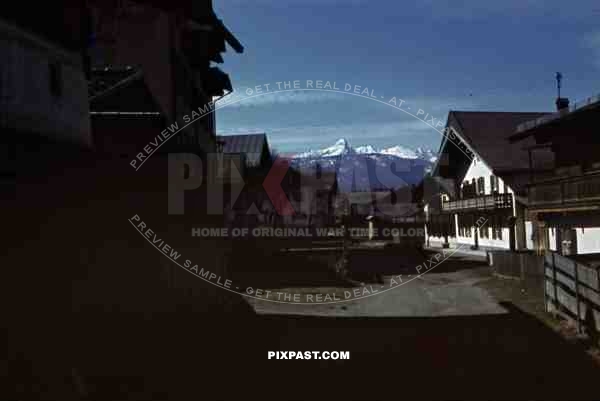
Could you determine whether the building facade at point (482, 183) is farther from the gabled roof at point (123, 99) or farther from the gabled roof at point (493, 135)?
the gabled roof at point (123, 99)

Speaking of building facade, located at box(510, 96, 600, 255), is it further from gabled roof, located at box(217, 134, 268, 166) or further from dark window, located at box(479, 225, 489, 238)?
gabled roof, located at box(217, 134, 268, 166)

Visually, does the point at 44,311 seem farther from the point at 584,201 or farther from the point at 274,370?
the point at 584,201

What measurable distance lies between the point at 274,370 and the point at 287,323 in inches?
135

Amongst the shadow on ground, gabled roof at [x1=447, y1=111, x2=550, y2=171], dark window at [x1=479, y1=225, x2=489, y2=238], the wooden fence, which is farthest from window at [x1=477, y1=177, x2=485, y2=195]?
the shadow on ground

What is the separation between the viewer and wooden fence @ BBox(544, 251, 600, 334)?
9.82 meters

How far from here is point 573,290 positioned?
11.0 metres

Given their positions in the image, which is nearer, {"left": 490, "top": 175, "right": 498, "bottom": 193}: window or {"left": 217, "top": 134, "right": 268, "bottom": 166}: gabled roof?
{"left": 490, "top": 175, "right": 498, "bottom": 193}: window

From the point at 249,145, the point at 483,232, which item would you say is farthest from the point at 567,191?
the point at 249,145

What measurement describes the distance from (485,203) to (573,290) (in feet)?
66.4

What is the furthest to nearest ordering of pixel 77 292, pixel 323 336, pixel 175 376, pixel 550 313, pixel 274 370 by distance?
pixel 550 313 < pixel 323 336 < pixel 274 370 < pixel 175 376 < pixel 77 292

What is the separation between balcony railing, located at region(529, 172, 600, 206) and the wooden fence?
6779mm

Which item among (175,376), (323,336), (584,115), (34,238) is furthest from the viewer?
(584,115)

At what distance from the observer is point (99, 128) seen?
1286cm

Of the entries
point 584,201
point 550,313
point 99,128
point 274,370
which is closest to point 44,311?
point 274,370
